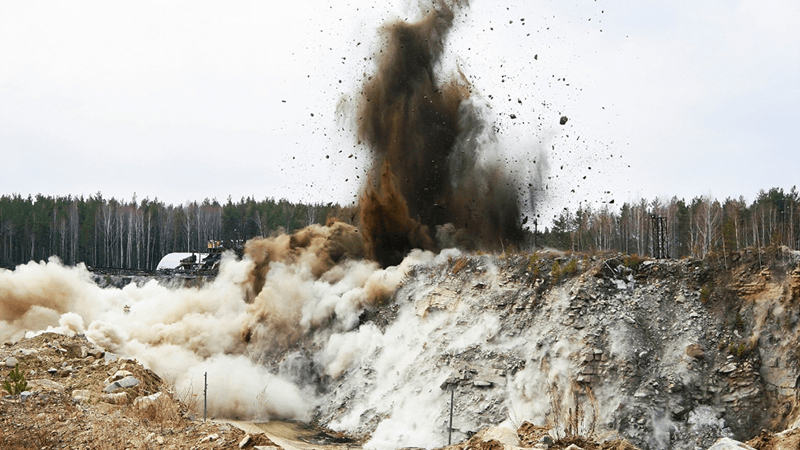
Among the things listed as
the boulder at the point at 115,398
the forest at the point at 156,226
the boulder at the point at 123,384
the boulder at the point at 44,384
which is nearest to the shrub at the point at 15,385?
the boulder at the point at 44,384

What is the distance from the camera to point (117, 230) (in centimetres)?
8606

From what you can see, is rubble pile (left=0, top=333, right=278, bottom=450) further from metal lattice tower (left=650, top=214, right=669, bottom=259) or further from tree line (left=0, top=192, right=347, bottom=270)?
tree line (left=0, top=192, right=347, bottom=270)

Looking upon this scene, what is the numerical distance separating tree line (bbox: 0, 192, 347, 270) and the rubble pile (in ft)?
220

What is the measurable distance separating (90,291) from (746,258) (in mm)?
37643

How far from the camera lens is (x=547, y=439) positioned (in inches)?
528

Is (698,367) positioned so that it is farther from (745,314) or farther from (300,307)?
(300,307)

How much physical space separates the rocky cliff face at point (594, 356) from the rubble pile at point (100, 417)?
9643 millimetres

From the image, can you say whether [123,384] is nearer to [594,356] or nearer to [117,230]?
[594,356]

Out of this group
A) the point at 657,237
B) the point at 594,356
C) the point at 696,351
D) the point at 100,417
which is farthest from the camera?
the point at 657,237

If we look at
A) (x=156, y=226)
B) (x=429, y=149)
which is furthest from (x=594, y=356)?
(x=156, y=226)

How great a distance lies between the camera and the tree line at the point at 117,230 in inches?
3445

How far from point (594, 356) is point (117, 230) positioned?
80.5 metres

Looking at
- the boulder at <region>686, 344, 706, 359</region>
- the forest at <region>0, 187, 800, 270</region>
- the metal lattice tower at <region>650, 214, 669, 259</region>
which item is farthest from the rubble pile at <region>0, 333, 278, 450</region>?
the forest at <region>0, 187, 800, 270</region>

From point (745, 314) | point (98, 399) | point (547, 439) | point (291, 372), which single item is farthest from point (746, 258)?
point (98, 399)
